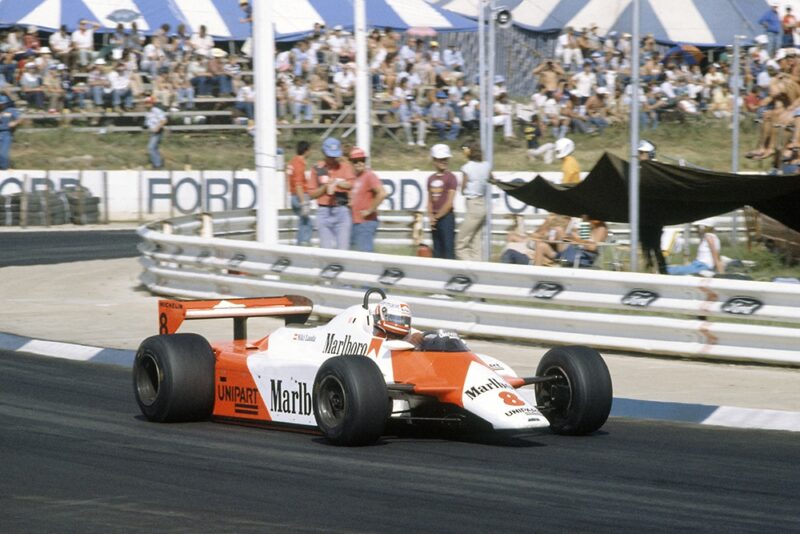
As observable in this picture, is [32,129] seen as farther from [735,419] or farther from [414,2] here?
[735,419]

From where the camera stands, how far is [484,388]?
7730mm

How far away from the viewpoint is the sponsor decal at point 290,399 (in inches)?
325

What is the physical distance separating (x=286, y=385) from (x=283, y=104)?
2245 centimetres

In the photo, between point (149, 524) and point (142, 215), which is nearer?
point (149, 524)

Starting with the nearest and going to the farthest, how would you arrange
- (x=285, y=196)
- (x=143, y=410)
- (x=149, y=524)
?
(x=149, y=524)
(x=143, y=410)
(x=285, y=196)

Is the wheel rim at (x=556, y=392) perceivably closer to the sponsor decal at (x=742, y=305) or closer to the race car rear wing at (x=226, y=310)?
the race car rear wing at (x=226, y=310)

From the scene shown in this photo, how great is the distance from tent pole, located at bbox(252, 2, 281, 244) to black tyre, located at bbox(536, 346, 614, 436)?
26.0 ft


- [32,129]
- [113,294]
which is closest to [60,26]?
[32,129]

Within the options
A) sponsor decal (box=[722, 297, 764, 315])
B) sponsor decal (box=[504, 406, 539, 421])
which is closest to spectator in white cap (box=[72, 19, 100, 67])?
sponsor decal (box=[722, 297, 764, 315])

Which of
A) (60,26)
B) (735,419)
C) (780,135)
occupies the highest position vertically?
(60,26)

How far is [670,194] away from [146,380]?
6639mm

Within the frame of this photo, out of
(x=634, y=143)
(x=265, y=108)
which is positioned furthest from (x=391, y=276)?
(x=265, y=108)

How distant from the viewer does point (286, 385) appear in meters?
8.38

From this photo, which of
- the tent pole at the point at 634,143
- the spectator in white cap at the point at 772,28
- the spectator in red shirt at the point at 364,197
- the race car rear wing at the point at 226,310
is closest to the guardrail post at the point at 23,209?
the spectator in red shirt at the point at 364,197
